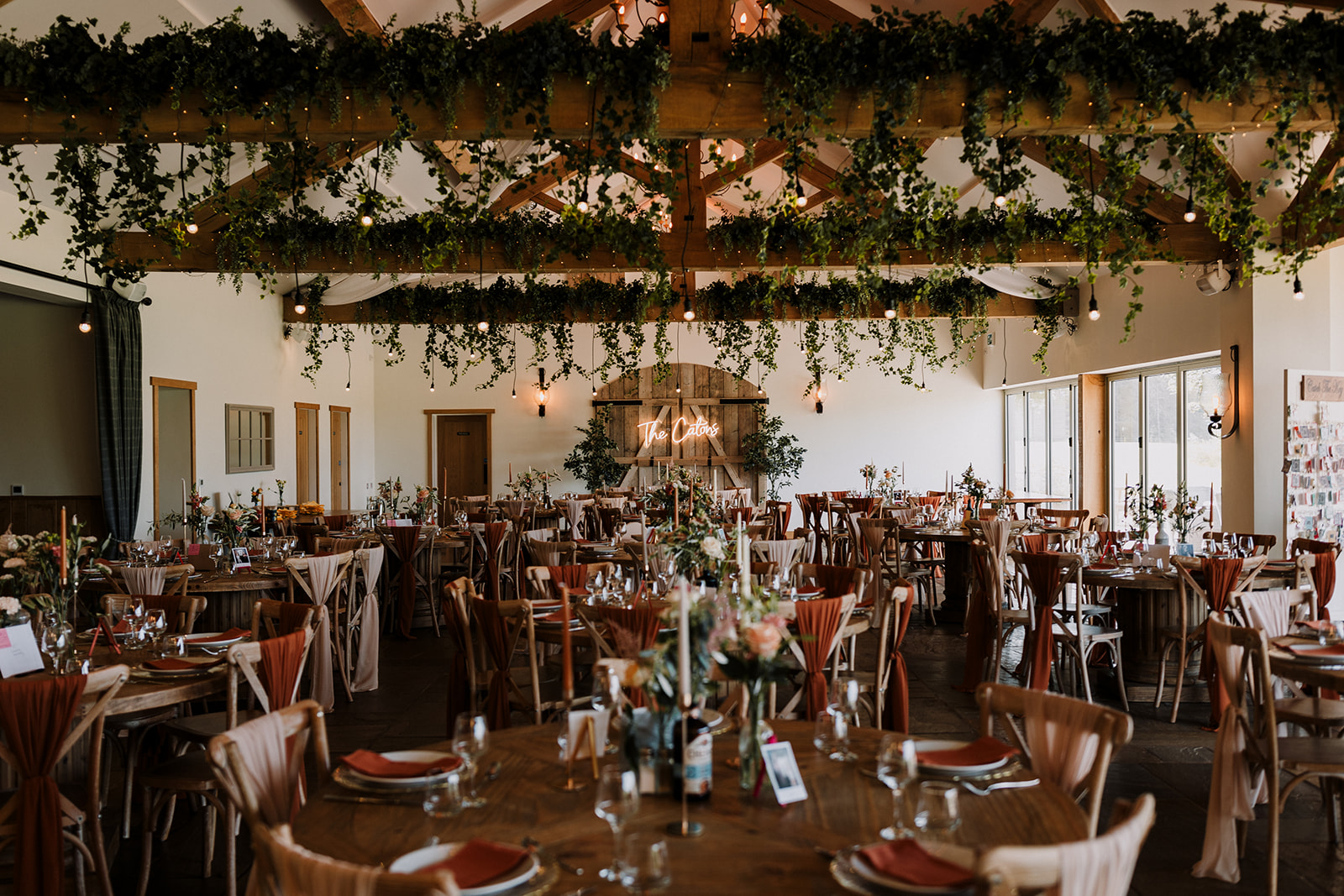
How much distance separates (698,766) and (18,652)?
286 centimetres

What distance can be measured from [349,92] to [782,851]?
14.5 feet

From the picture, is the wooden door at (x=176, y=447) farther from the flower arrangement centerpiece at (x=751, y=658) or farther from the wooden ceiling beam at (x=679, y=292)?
→ the flower arrangement centerpiece at (x=751, y=658)

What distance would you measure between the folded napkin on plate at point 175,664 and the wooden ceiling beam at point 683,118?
2.73 m

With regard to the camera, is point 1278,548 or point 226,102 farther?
point 1278,548

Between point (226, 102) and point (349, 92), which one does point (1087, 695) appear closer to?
point (349, 92)

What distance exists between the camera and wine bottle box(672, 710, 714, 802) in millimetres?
2076

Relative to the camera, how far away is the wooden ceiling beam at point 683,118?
4.90 metres

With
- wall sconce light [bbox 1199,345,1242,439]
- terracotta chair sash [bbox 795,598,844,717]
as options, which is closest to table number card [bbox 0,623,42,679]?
terracotta chair sash [bbox 795,598,844,717]

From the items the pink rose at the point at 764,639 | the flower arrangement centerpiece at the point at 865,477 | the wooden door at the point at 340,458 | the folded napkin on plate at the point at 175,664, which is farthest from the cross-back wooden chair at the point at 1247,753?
the wooden door at the point at 340,458

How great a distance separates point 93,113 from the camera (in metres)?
4.94

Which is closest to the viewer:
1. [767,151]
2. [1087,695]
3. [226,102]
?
[226,102]

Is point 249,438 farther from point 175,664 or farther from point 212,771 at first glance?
point 212,771

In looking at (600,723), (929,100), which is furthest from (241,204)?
(600,723)

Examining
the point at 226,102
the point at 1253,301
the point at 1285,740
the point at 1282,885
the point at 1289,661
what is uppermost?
the point at 226,102
